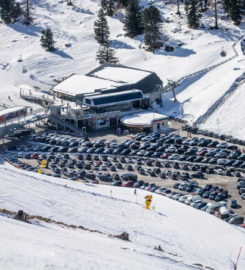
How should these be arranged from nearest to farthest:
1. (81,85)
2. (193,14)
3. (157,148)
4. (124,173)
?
(124,173)
(157,148)
(81,85)
(193,14)

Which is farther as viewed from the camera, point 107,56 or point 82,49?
point 82,49

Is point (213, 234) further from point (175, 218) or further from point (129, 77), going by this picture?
point (129, 77)

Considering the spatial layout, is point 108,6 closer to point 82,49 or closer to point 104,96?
point 82,49

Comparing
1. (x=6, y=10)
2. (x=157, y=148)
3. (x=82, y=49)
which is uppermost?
(x=6, y=10)

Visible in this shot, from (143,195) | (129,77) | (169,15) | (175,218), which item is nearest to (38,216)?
(175,218)

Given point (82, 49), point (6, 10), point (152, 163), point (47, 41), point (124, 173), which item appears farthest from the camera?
point (6, 10)

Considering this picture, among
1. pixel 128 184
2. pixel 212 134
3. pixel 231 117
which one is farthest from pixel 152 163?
pixel 231 117

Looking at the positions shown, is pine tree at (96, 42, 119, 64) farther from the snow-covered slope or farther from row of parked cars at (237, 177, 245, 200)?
row of parked cars at (237, 177, 245, 200)
